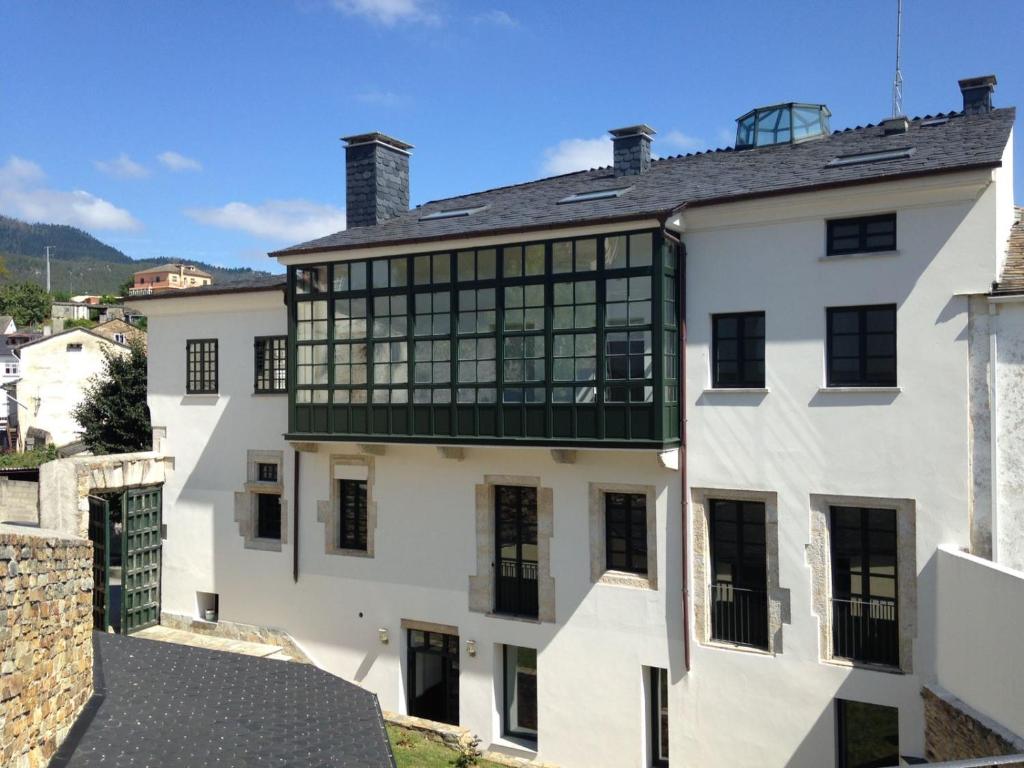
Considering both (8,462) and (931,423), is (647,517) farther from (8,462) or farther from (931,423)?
(8,462)

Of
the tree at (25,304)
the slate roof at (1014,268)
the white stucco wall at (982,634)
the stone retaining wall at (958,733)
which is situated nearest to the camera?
the white stucco wall at (982,634)

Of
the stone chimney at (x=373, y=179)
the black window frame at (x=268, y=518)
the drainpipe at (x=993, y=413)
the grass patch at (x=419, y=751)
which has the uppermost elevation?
the stone chimney at (x=373, y=179)

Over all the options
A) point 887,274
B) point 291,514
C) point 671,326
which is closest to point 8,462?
point 291,514

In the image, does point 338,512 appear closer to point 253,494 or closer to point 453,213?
point 253,494

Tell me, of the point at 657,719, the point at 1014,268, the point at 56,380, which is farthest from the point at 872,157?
the point at 56,380

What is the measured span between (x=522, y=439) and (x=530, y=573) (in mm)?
2864

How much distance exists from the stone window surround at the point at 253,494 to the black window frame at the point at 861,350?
1177 centimetres

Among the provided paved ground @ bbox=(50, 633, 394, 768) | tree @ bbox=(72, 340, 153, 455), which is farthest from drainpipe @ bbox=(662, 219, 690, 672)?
tree @ bbox=(72, 340, 153, 455)

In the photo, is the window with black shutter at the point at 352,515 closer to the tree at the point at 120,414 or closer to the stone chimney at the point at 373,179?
the stone chimney at the point at 373,179

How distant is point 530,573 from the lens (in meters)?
17.1

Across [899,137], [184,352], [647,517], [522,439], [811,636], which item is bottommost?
[811,636]

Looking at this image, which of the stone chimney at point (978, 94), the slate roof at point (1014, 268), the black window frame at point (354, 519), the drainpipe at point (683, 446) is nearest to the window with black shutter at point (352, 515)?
the black window frame at point (354, 519)

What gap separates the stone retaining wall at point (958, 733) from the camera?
34.9ft

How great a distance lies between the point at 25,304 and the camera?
95375mm
